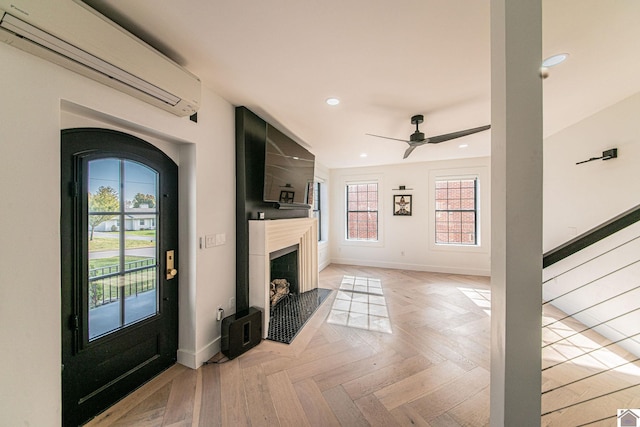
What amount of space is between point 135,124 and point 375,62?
1859 millimetres

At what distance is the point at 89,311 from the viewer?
1.53 m

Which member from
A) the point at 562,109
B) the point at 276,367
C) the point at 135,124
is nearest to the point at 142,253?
the point at 135,124

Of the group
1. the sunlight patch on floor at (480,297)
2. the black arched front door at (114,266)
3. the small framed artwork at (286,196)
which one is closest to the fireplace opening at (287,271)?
the small framed artwork at (286,196)

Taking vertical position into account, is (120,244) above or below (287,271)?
above

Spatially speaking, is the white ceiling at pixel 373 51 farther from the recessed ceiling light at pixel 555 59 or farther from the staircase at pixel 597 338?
the staircase at pixel 597 338

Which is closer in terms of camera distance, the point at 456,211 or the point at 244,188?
the point at 244,188

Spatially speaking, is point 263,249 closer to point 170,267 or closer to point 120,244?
point 170,267

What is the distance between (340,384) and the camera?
190cm

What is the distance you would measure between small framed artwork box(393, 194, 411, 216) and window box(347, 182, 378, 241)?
493 mm

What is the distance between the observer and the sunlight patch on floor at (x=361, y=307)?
2.92m

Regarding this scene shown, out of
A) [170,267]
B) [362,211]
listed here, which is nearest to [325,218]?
[362,211]

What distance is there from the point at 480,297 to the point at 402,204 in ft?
8.35

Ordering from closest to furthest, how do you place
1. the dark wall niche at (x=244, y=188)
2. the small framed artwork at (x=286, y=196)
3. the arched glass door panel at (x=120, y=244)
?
the arched glass door panel at (x=120, y=244) < the dark wall niche at (x=244, y=188) < the small framed artwork at (x=286, y=196)

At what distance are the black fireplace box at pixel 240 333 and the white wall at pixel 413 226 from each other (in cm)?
395
